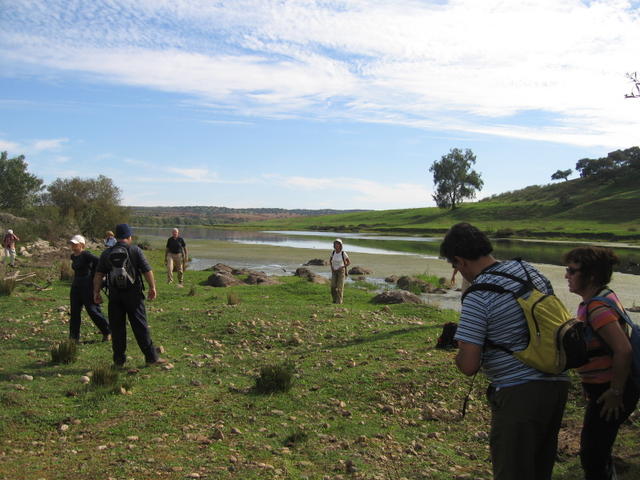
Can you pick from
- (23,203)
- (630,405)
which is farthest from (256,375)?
(23,203)

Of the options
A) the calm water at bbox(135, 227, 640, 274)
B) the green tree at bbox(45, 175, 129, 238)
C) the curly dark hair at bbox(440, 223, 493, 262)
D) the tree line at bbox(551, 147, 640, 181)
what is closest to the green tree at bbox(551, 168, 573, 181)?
the tree line at bbox(551, 147, 640, 181)

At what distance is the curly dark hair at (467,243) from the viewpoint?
12.6 ft

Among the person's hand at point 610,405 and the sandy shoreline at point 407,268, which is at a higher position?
the person's hand at point 610,405

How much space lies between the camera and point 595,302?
14.3 feet

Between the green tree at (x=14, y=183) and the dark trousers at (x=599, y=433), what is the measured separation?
204 feet

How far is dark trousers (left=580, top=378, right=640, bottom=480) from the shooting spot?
434cm

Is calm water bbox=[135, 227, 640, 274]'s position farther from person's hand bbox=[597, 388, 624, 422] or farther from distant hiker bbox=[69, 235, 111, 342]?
person's hand bbox=[597, 388, 624, 422]

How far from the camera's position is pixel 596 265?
460 centimetres

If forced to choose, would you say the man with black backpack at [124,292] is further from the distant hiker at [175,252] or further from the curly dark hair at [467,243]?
the distant hiker at [175,252]

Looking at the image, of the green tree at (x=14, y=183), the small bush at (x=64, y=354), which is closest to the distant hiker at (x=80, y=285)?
the small bush at (x=64, y=354)

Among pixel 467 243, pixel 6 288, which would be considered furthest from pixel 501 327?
pixel 6 288

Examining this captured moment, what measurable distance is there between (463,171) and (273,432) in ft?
371

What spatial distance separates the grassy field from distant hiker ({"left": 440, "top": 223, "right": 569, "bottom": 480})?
6.96ft

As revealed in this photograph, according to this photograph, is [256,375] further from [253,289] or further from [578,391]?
[253,289]
